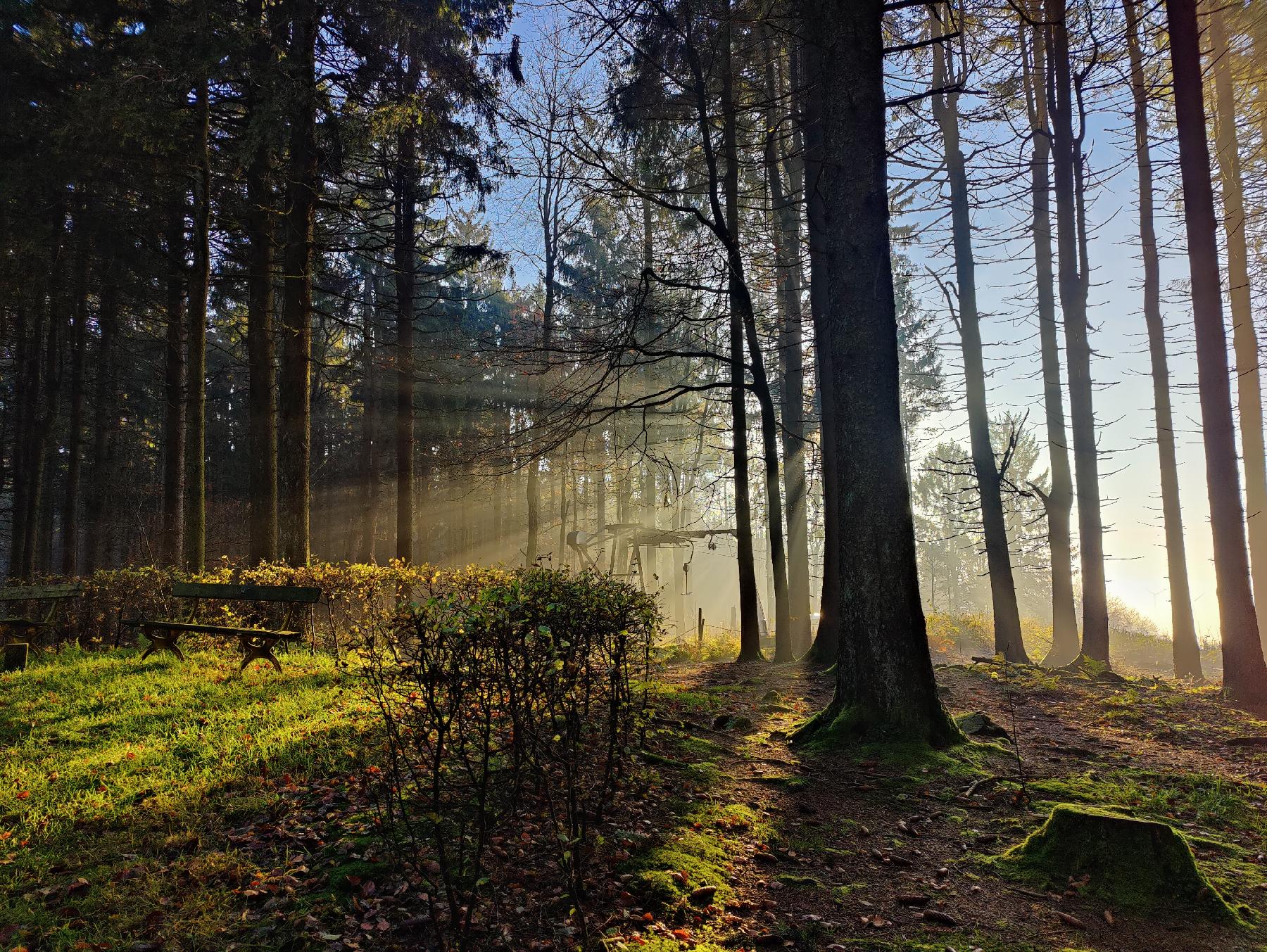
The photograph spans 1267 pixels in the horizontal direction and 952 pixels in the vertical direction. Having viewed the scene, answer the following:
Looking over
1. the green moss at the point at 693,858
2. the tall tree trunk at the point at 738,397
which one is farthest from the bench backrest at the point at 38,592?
the tall tree trunk at the point at 738,397

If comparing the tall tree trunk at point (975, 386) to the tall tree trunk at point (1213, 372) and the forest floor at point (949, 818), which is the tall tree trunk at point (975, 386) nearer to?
the tall tree trunk at point (1213, 372)

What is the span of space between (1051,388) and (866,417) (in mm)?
9275

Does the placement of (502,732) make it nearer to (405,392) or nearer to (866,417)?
(866,417)

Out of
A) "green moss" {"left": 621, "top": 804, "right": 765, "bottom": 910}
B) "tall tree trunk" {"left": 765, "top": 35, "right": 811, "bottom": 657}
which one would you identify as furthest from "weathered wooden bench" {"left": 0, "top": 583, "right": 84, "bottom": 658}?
"tall tree trunk" {"left": 765, "top": 35, "right": 811, "bottom": 657}

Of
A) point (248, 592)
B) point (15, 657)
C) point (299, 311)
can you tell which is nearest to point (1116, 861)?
point (248, 592)

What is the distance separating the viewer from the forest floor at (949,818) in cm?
289

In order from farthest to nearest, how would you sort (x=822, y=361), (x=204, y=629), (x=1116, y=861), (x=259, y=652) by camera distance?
(x=822, y=361), (x=204, y=629), (x=259, y=652), (x=1116, y=861)

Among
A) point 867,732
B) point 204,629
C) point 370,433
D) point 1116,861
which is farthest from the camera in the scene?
point 370,433

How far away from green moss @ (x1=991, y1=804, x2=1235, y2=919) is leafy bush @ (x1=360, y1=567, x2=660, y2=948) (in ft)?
7.57

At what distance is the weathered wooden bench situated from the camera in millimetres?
8266

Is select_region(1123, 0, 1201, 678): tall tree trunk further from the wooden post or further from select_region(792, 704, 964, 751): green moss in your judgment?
the wooden post

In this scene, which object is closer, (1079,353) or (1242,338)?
(1079,353)

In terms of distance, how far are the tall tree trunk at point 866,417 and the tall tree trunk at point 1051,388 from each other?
26.9 ft

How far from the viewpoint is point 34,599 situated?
8734mm
